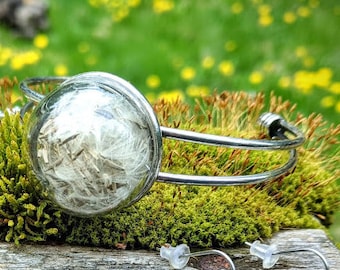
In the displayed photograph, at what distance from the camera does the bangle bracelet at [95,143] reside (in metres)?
1.53

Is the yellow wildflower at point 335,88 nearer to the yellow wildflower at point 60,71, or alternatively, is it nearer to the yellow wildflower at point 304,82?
the yellow wildflower at point 304,82

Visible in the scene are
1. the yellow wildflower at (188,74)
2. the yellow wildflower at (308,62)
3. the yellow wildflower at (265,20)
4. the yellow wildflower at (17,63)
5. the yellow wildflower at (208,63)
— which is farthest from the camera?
the yellow wildflower at (265,20)

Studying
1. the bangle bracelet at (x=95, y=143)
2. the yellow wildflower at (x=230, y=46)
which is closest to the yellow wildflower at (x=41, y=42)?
the yellow wildflower at (x=230, y=46)

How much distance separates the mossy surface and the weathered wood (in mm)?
31

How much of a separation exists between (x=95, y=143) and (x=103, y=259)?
0.36 m

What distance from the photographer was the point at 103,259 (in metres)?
1.70

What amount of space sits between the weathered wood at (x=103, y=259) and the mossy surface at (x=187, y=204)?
0.03m

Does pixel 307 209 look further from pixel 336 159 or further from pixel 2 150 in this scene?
pixel 2 150

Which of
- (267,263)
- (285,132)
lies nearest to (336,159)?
(285,132)

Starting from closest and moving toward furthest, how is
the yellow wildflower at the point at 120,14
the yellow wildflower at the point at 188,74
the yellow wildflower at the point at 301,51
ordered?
the yellow wildflower at the point at 188,74
the yellow wildflower at the point at 301,51
the yellow wildflower at the point at 120,14

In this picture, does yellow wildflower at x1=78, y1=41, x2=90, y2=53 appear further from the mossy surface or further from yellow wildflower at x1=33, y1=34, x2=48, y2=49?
the mossy surface

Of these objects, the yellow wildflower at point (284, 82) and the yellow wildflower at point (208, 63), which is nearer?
the yellow wildflower at point (284, 82)

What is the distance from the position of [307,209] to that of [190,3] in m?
3.70

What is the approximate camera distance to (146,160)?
62.0 inches
